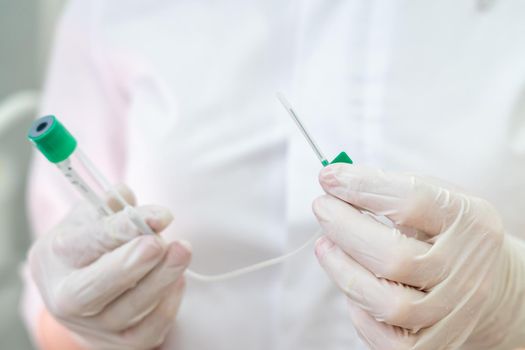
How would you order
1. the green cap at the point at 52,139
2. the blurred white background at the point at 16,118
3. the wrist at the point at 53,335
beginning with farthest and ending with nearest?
the blurred white background at the point at 16,118, the wrist at the point at 53,335, the green cap at the point at 52,139

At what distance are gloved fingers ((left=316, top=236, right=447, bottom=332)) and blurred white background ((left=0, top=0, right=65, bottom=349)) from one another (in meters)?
0.70

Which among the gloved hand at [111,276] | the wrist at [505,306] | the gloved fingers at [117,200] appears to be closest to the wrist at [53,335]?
the gloved hand at [111,276]

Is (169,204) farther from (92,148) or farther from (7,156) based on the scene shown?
(7,156)

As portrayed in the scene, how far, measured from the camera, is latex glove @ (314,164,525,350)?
478 mm

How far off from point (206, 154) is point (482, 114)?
0.28 meters

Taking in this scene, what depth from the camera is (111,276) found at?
548mm

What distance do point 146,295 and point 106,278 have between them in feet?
0.15

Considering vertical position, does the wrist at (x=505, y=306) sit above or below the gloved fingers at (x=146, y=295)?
below

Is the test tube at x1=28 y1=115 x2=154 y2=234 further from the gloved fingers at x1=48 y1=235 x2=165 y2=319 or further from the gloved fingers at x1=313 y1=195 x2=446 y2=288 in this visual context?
the gloved fingers at x1=313 y1=195 x2=446 y2=288

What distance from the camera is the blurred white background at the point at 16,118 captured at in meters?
1.01

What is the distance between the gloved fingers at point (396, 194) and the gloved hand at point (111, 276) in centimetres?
17

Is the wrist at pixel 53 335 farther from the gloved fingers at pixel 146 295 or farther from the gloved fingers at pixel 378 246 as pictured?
the gloved fingers at pixel 378 246

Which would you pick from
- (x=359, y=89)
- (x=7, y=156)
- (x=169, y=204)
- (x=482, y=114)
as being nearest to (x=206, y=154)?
(x=169, y=204)

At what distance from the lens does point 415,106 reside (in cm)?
58
